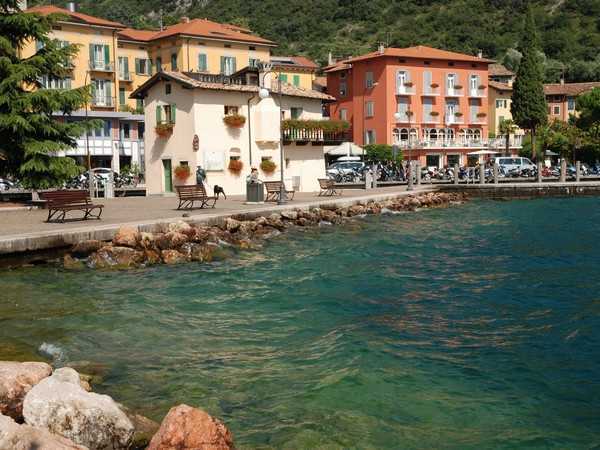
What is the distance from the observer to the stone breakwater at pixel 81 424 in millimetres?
6301

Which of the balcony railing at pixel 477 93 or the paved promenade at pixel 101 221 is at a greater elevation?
the balcony railing at pixel 477 93

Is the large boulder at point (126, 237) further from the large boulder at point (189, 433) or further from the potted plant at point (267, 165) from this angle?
the potted plant at point (267, 165)

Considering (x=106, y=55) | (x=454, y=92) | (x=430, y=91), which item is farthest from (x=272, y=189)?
(x=454, y=92)

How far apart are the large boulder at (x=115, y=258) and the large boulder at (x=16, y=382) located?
10666 millimetres

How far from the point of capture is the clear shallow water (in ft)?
27.3

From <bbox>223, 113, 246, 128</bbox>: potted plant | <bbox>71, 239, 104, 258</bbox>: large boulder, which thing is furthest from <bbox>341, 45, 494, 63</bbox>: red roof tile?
<bbox>71, 239, 104, 258</bbox>: large boulder

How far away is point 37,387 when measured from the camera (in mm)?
7410

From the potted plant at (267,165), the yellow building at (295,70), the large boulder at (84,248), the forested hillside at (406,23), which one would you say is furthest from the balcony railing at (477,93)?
the large boulder at (84,248)

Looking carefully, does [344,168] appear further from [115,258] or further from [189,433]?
[189,433]

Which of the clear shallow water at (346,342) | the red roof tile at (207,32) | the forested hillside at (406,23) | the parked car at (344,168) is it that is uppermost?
the forested hillside at (406,23)

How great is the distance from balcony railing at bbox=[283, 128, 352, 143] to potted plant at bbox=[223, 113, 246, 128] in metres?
3.38

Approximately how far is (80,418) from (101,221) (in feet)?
55.3

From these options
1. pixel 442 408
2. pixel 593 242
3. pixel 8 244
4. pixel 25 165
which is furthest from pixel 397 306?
pixel 25 165

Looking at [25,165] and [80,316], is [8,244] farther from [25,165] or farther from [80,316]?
[25,165]
